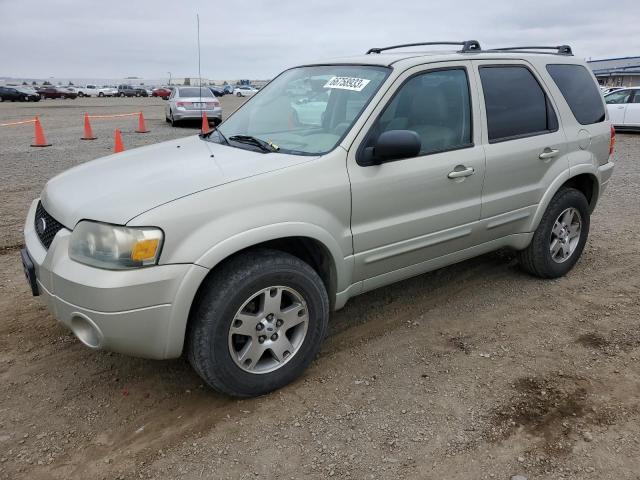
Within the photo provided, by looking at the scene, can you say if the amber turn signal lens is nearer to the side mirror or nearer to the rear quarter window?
the side mirror

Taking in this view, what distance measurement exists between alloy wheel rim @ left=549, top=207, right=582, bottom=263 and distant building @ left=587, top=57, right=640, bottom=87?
142 feet

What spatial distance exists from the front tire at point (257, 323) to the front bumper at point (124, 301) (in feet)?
0.42

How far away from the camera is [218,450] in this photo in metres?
2.63

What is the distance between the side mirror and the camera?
3074 mm

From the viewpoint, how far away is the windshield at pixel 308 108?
3334mm

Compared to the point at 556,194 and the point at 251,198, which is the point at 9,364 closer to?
the point at 251,198

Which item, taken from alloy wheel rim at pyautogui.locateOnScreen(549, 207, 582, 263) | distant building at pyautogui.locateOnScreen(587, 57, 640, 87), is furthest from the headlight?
distant building at pyautogui.locateOnScreen(587, 57, 640, 87)

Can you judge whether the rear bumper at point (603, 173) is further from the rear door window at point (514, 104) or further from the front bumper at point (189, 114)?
the front bumper at point (189, 114)

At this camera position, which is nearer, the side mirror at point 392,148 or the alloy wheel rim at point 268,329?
the alloy wheel rim at point 268,329

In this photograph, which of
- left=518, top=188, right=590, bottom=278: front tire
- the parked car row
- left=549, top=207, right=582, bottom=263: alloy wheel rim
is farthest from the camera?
the parked car row

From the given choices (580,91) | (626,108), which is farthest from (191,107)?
(580,91)

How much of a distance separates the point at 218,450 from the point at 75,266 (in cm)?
113

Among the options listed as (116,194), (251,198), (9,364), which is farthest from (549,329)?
(9,364)

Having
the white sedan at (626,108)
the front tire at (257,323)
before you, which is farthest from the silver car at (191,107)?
the front tire at (257,323)
